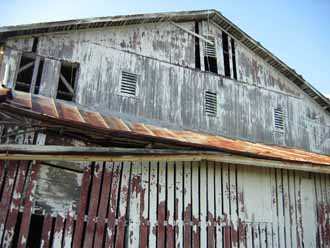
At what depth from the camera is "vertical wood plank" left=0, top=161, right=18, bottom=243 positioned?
5863mm

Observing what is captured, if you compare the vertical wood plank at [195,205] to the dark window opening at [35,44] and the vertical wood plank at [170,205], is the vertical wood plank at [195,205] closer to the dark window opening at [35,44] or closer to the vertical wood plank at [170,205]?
the vertical wood plank at [170,205]

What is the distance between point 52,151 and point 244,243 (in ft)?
15.0

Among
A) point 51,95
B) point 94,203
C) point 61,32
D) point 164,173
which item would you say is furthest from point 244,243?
point 61,32

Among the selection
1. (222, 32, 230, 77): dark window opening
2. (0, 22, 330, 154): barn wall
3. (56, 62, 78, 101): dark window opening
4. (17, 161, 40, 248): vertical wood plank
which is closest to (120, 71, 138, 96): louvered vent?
(0, 22, 330, 154): barn wall

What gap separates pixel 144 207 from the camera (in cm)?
690

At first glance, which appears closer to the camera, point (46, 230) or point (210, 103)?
point (46, 230)

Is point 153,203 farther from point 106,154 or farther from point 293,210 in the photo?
point 293,210

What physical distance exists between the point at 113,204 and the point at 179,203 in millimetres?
1415

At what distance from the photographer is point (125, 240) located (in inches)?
260

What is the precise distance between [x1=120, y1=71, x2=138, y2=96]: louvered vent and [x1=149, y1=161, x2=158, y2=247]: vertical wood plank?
3.94 metres

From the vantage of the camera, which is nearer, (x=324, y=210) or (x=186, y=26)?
(x=324, y=210)

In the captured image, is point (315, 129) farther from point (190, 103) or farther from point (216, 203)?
point (216, 203)

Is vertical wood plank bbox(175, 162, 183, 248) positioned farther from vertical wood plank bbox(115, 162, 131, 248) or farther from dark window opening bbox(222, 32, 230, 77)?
dark window opening bbox(222, 32, 230, 77)

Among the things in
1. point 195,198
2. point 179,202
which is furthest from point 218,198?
point 179,202
